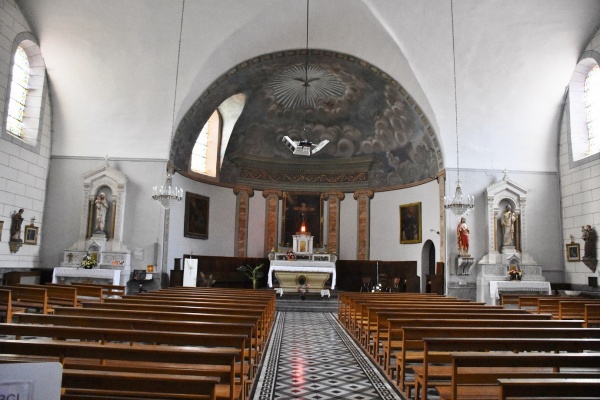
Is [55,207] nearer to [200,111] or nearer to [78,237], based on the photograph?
[78,237]

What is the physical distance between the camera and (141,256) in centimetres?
1634

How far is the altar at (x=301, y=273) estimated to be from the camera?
18.3 meters

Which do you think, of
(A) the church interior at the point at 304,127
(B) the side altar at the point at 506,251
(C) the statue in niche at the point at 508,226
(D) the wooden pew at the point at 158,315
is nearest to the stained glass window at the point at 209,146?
(A) the church interior at the point at 304,127

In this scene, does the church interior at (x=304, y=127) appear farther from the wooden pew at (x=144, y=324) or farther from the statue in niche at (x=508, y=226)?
the wooden pew at (x=144, y=324)

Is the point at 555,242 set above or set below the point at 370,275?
above

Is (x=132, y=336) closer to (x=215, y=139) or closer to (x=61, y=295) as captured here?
(x=61, y=295)

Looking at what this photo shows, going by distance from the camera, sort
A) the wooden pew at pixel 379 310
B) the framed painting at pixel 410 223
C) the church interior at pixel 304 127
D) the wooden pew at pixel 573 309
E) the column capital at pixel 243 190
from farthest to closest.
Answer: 1. the column capital at pixel 243 190
2. the framed painting at pixel 410 223
3. the church interior at pixel 304 127
4. the wooden pew at pixel 573 309
5. the wooden pew at pixel 379 310

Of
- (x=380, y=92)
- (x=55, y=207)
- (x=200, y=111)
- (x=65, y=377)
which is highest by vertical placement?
(x=380, y=92)

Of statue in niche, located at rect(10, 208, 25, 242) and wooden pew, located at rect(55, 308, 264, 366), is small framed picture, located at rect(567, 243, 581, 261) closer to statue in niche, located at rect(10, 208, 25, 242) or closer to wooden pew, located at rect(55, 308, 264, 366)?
wooden pew, located at rect(55, 308, 264, 366)

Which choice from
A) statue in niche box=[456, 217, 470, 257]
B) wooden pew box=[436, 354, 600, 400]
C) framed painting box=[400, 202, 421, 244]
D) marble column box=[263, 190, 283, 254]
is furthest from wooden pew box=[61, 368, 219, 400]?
marble column box=[263, 190, 283, 254]

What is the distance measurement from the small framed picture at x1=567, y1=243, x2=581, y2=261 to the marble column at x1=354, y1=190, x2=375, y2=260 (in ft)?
26.5

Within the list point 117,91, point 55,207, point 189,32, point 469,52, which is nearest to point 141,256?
point 55,207

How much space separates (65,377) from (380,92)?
17.4m

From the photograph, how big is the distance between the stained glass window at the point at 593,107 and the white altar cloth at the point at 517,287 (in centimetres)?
465
